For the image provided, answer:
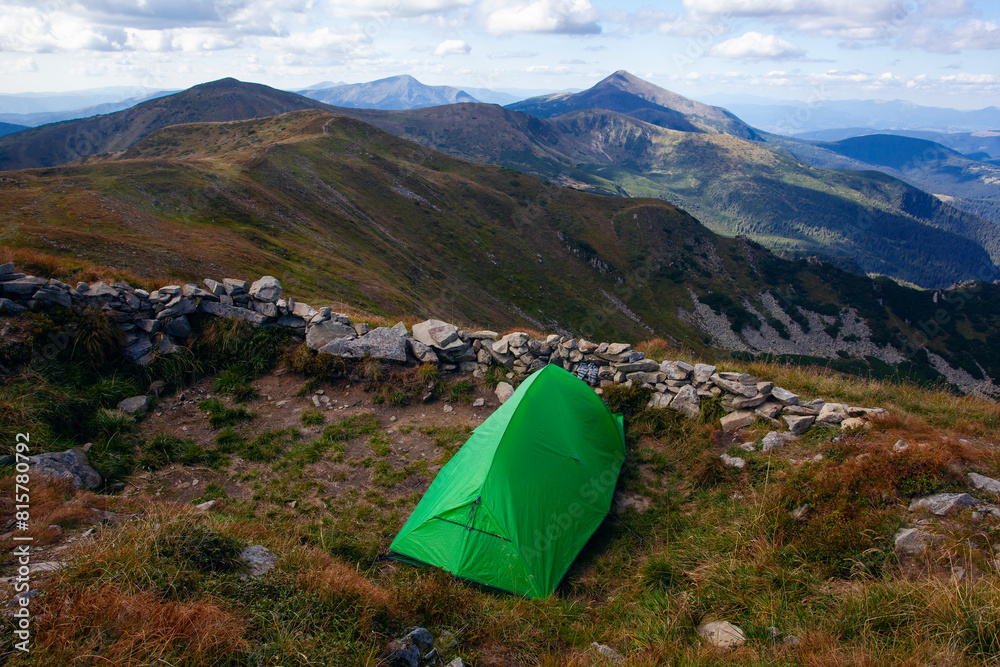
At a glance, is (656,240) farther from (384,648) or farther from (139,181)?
(384,648)

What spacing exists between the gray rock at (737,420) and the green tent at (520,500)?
2.82 metres

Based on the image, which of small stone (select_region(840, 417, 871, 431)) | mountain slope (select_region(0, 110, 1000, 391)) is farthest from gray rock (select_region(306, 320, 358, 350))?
mountain slope (select_region(0, 110, 1000, 391))

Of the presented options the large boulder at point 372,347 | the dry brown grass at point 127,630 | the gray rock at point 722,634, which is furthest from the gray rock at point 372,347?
the gray rock at point 722,634

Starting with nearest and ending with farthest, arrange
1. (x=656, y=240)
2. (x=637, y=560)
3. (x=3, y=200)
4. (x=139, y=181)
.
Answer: (x=637, y=560) → (x=3, y=200) → (x=139, y=181) → (x=656, y=240)

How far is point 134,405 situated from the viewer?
9.99 meters

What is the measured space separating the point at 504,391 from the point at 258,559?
24.2ft

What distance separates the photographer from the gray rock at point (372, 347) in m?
12.4

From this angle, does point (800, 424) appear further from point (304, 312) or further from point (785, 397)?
point (304, 312)

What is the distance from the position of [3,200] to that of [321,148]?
63053 mm

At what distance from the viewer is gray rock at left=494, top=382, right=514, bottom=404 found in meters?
12.1

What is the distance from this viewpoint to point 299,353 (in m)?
12.2

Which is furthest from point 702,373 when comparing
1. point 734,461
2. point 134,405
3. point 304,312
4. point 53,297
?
point 53,297

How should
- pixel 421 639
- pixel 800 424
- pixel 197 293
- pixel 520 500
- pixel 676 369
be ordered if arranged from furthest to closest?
pixel 197 293 < pixel 676 369 < pixel 800 424 < pixel 520 500 < pixel 421 639

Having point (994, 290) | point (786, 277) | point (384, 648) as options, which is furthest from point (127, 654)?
point (994, 290)
